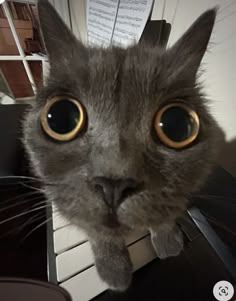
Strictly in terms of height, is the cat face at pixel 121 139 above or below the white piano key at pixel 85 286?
above

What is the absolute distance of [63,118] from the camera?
39 cm

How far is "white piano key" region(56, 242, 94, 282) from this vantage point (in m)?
0.55

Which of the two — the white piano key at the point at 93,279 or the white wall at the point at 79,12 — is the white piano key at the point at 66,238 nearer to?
the white piano key at the point at 93,279

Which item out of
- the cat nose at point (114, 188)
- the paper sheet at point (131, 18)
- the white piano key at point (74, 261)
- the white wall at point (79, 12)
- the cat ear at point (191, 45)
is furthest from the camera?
the white wall at point (79, 12)

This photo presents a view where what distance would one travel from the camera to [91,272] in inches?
21.9

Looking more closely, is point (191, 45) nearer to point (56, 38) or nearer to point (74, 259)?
point (56, 38)

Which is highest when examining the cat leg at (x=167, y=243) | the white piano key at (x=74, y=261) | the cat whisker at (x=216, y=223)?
the cat whisker at (x=216, y=223)

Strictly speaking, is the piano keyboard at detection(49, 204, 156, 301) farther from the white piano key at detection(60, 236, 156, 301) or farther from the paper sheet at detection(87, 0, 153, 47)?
the paper sheet at detection(87, 0, 153, 47)

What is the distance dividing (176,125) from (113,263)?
1.03 feet

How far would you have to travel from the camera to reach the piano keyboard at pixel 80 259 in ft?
1.73

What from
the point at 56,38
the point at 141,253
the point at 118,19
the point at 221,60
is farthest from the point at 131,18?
the point at 141,253

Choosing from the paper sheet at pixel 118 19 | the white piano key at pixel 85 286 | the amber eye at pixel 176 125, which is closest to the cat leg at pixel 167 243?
the white piano key at pixel 85 286

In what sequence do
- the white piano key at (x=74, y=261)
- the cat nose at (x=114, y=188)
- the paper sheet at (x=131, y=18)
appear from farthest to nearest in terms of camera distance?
the paper sheet at (x=131, y=18)
the white piano key at (x=74, y=261)
the cat nose at (x=114, y=188)

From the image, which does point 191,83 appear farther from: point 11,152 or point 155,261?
point 11,152
